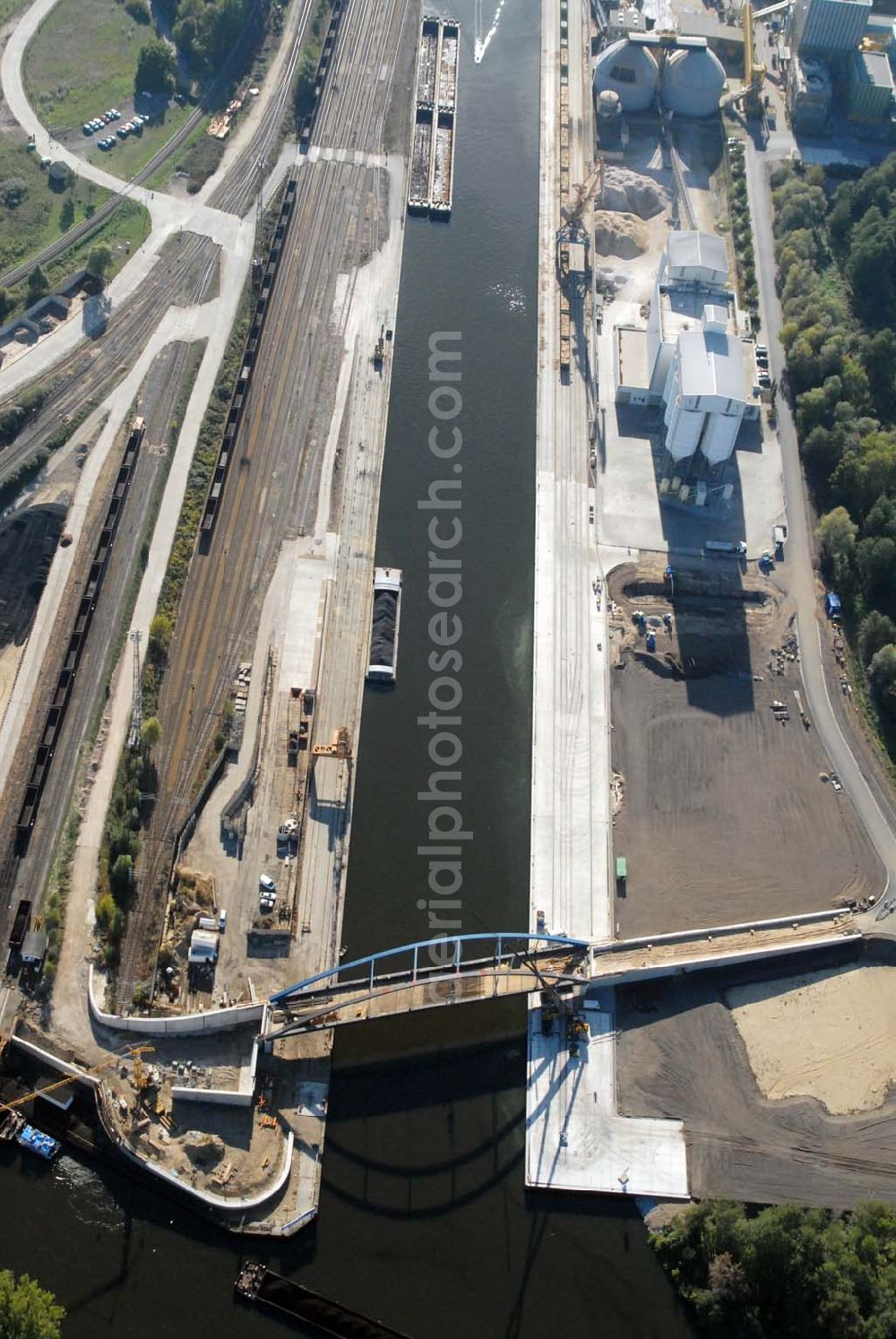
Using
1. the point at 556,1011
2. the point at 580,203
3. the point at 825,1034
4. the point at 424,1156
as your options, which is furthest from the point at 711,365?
the point at 424,1156

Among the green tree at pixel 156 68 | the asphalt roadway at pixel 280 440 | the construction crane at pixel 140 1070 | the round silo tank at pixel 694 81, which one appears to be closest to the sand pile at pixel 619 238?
the round silo tank at pixel 694 81

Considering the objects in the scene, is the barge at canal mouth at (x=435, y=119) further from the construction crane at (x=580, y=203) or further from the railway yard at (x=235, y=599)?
the construction crane at (x=580, y=203)

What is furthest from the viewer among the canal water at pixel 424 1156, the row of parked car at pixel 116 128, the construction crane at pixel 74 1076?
the row of parked car at pixel 116 128

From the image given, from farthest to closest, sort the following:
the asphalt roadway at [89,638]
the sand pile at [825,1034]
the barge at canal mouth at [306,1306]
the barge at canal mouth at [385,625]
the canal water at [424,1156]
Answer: the barge at canal mouth at [385,625] → the asphalt roadway at [89,638] → the sand pile at [825,1034] → the canal water at [424,1156] → the barge at canal mouth at [306,1306]

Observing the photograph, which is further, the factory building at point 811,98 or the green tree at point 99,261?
the factory building at point 811,98

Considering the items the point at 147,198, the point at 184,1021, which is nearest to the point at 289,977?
the point at 184,1021

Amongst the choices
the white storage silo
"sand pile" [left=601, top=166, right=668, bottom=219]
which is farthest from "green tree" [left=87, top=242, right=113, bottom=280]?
the white storage silo

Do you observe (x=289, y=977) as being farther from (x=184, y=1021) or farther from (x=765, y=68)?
(x=765, y=68)

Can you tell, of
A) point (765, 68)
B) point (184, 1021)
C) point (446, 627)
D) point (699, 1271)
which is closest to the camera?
point (699, 1271)
